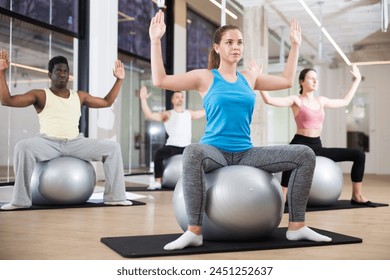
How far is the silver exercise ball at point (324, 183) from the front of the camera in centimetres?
389

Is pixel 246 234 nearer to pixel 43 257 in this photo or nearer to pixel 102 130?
pixel 43 257

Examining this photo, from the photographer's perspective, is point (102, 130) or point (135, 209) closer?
point (135, 209)

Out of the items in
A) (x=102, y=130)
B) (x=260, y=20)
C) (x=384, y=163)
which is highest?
(x=260, y=20)

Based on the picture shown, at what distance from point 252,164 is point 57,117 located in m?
2.04

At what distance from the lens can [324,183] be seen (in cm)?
390

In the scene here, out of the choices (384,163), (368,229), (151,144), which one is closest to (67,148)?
(368,229)

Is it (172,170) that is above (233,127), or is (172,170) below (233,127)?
below

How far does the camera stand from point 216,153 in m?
2.31

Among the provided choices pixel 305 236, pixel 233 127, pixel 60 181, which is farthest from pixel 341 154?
pixel 60 181

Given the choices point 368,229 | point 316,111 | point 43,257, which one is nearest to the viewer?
point 43,257

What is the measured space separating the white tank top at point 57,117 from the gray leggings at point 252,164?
1932 mm

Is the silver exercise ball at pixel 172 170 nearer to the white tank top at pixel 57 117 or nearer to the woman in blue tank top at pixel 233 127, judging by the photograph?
the white tank top at pixel 57 117

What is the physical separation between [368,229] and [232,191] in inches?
42.6

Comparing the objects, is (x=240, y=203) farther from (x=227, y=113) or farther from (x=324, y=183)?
(x=324, y=183)
